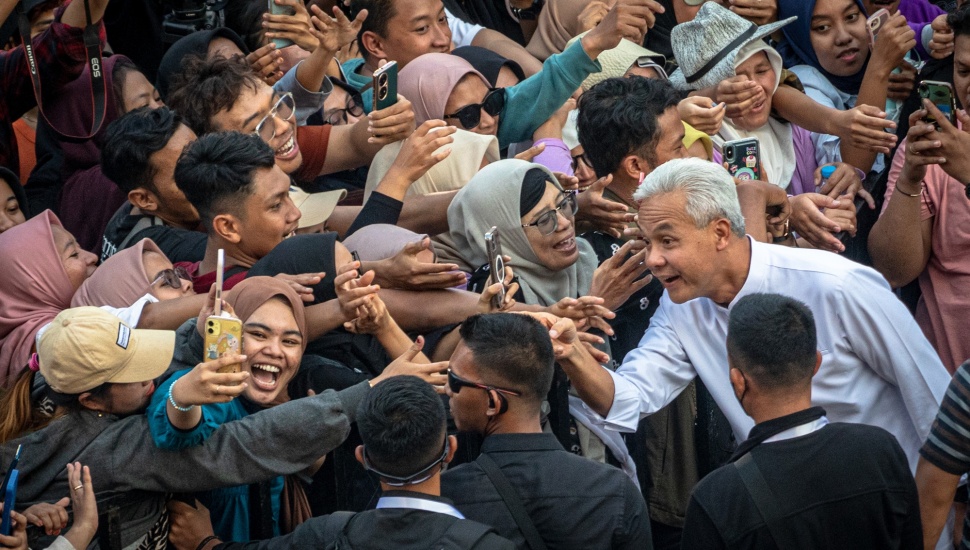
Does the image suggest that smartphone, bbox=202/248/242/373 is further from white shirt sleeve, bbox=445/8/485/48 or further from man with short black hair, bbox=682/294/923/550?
white shirt sleeve, bbox=445/8/485/48

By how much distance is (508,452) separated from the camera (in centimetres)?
344

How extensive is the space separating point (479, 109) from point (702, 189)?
173cm

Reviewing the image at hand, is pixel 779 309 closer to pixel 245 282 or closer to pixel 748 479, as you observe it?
pixel 748 479

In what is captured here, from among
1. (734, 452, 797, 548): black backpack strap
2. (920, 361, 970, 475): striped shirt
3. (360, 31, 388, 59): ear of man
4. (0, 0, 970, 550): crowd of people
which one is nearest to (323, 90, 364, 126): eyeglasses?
(0, 0, 970, 550): crowd of people

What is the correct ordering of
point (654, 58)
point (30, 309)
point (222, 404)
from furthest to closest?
point (654, 58) < point (30, 309) < point (222, 404)

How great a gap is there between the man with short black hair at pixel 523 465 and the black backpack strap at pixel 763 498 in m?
0.36

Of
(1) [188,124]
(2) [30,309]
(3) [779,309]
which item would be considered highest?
(3) [779,309]

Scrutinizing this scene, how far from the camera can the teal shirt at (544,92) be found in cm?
567

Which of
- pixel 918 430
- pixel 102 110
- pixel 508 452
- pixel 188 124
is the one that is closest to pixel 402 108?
pixel 188 124

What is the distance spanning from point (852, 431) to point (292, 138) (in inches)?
110

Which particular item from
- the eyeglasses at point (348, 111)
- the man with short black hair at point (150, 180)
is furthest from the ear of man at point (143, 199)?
the eyeglasses at point (348, 111)

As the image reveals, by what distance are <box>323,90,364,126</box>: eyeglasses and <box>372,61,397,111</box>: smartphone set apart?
651 millimetres

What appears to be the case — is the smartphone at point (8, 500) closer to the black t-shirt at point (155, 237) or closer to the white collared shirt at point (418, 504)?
the white collared shirt at point (418, 504)

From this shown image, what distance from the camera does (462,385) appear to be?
353cm
